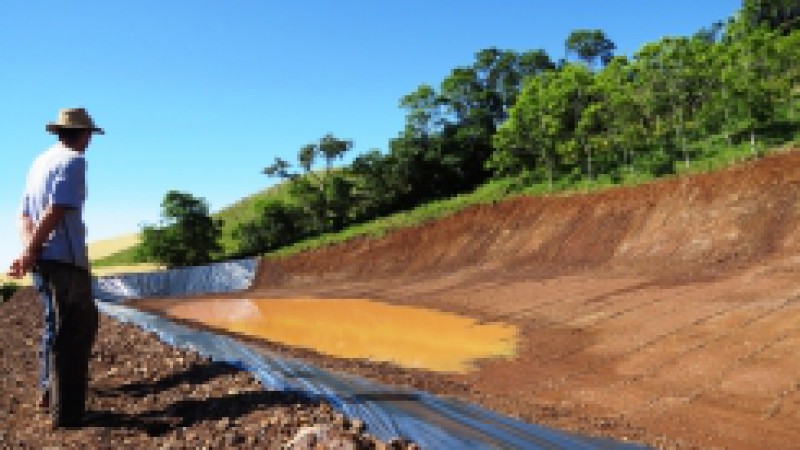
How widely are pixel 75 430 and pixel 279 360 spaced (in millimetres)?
2073

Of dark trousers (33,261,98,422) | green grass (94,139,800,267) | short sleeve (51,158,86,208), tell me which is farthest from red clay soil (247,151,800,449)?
short sleeve (51,158,86,208)

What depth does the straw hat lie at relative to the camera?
12.0 feet

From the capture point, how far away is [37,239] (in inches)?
133

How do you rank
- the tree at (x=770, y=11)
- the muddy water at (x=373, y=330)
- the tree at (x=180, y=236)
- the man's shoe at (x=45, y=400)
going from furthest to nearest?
1. the tree at (x=770, y=11)
2. the tree at (x=180, y=236)
3. the muddy water at (x=373, y=330)
4. the man's shoe at (x=45, y=400)

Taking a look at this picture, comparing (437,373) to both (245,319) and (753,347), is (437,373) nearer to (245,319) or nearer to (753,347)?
(753,347)

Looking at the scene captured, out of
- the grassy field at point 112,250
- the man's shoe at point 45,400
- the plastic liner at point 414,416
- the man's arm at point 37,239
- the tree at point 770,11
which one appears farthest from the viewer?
the tree at point 770,11

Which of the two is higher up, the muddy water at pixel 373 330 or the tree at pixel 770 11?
the tree at pixel 770 11

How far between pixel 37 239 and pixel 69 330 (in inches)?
22.6

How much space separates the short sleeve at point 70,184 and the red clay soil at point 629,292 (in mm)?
4315

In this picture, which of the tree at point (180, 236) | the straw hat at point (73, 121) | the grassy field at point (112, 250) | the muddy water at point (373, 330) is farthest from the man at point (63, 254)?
the grassy field at point (112, 250)

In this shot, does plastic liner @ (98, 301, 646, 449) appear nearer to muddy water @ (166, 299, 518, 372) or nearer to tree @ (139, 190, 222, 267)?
muddy water @ (166, 299, 518, 372)

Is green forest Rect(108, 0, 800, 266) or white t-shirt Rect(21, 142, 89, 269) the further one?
green forest Rect(108, 0, 800, 266)

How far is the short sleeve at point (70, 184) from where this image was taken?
3.40 meters

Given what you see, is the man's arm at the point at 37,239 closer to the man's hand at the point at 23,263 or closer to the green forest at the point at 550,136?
the man's hand at the point at 23,263
